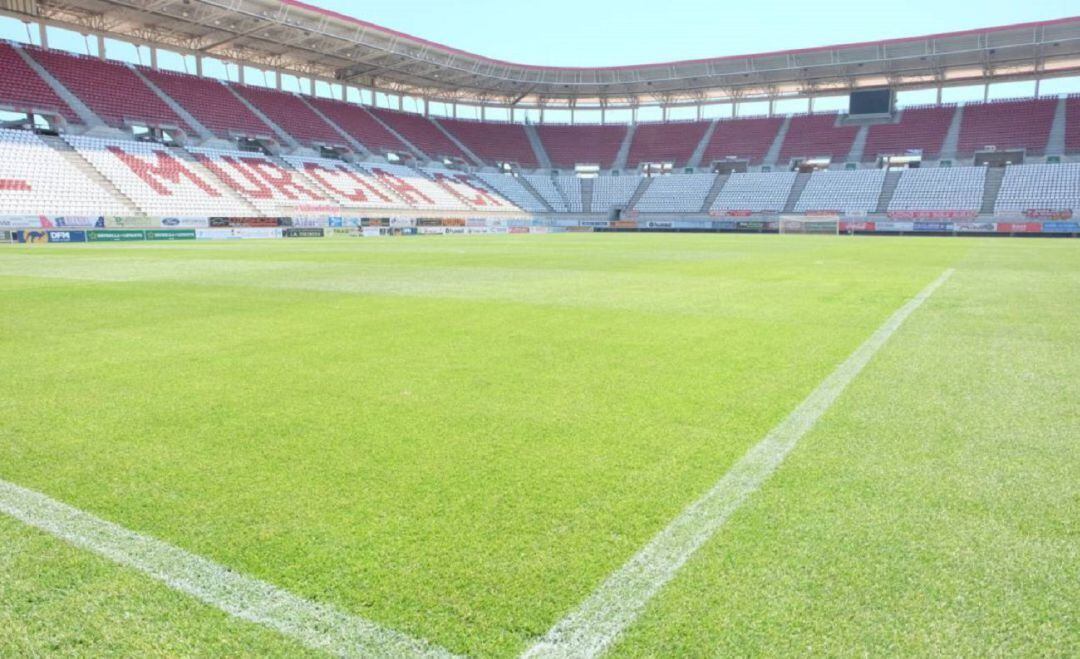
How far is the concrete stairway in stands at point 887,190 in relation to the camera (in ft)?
156

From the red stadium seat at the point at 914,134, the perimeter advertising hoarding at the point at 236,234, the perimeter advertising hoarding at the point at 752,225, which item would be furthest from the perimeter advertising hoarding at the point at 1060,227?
the perimeter advertising hoarding at the point at 236,234

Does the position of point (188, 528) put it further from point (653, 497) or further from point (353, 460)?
point (653, 497)

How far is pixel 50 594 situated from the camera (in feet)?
A: 6.87

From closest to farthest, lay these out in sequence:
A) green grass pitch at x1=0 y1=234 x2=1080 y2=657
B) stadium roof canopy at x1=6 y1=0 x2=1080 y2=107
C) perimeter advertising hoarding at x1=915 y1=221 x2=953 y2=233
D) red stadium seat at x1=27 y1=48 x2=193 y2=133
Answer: green grass pitch at x1=0 y1=234 x2=1080 y2=657, red stadium seat at x1=27 y1=48 x2=193 y2=133, stadium roof canopy at x1=6 y1=0 x2=1080 y2=107, perimeter advertising hoarding at x1=915 y1=221 x2=953 y2=233

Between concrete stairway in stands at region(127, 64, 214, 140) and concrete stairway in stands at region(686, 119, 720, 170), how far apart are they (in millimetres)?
39809

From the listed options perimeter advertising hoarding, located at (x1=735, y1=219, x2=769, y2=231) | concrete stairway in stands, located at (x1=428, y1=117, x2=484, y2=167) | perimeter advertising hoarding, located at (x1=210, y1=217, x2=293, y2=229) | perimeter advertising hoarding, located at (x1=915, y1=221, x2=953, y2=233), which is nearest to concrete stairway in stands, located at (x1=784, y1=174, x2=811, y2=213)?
perimeter advertising hoarding, located at (x1=735, y1=219, x2=769, y2=231)

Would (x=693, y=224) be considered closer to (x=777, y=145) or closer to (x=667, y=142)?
(x=777, y=145)

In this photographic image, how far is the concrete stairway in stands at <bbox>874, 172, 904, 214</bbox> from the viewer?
47.6 meters

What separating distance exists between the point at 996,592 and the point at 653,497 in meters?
1.22

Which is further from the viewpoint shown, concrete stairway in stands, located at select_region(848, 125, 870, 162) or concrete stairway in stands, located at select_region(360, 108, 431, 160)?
concrete stairway in stands, located at select_region(360, 108, 431, 160)

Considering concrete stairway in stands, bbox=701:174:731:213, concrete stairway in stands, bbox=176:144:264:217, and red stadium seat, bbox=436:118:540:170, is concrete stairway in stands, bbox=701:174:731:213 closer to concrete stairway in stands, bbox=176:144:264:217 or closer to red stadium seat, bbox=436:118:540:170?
red stadium seat, bbox=436:118:540:170

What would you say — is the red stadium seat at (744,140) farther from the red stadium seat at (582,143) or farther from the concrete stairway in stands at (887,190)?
the concrete stairway in stands at (887,190)

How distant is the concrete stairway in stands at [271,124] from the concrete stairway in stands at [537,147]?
2535 cm

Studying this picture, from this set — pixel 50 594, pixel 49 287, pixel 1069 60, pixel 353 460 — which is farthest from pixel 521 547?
pixel 1069 60
